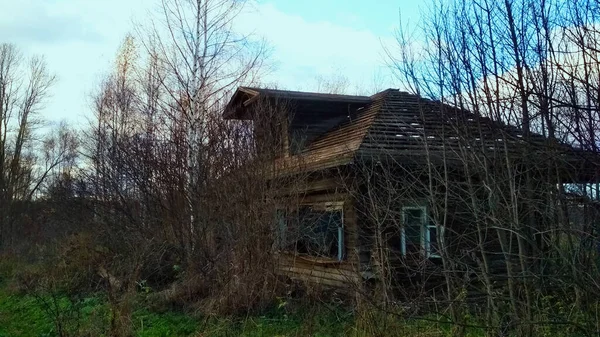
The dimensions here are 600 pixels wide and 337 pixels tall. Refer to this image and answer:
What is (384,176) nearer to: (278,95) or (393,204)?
(393,204)

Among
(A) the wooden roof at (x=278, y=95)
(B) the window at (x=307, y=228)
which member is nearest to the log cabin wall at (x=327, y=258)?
(B) the window at (x=307, y=228)

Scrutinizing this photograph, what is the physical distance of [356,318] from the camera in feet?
20.7

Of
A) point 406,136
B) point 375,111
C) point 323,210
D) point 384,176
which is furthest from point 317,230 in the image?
point 375,111

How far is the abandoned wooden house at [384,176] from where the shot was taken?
5.86 metres

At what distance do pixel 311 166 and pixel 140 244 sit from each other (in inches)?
165

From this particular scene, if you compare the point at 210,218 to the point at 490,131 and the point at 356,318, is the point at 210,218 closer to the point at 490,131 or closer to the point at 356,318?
the point at 356,318

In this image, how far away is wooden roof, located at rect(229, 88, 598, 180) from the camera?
5562mm

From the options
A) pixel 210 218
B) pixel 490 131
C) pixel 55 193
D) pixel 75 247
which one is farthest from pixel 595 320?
pixel 55 193

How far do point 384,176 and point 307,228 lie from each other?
230 centimetres

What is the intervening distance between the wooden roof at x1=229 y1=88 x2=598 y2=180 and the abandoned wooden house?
0.02 metres

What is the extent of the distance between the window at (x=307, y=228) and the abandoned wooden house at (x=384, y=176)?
22 millimetres

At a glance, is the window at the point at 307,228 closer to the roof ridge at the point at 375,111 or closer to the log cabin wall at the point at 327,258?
the log cabin wall at the point at 327,258

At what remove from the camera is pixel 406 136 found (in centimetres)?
998

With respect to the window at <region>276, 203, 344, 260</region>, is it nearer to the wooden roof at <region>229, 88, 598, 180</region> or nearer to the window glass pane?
the window glass pane
